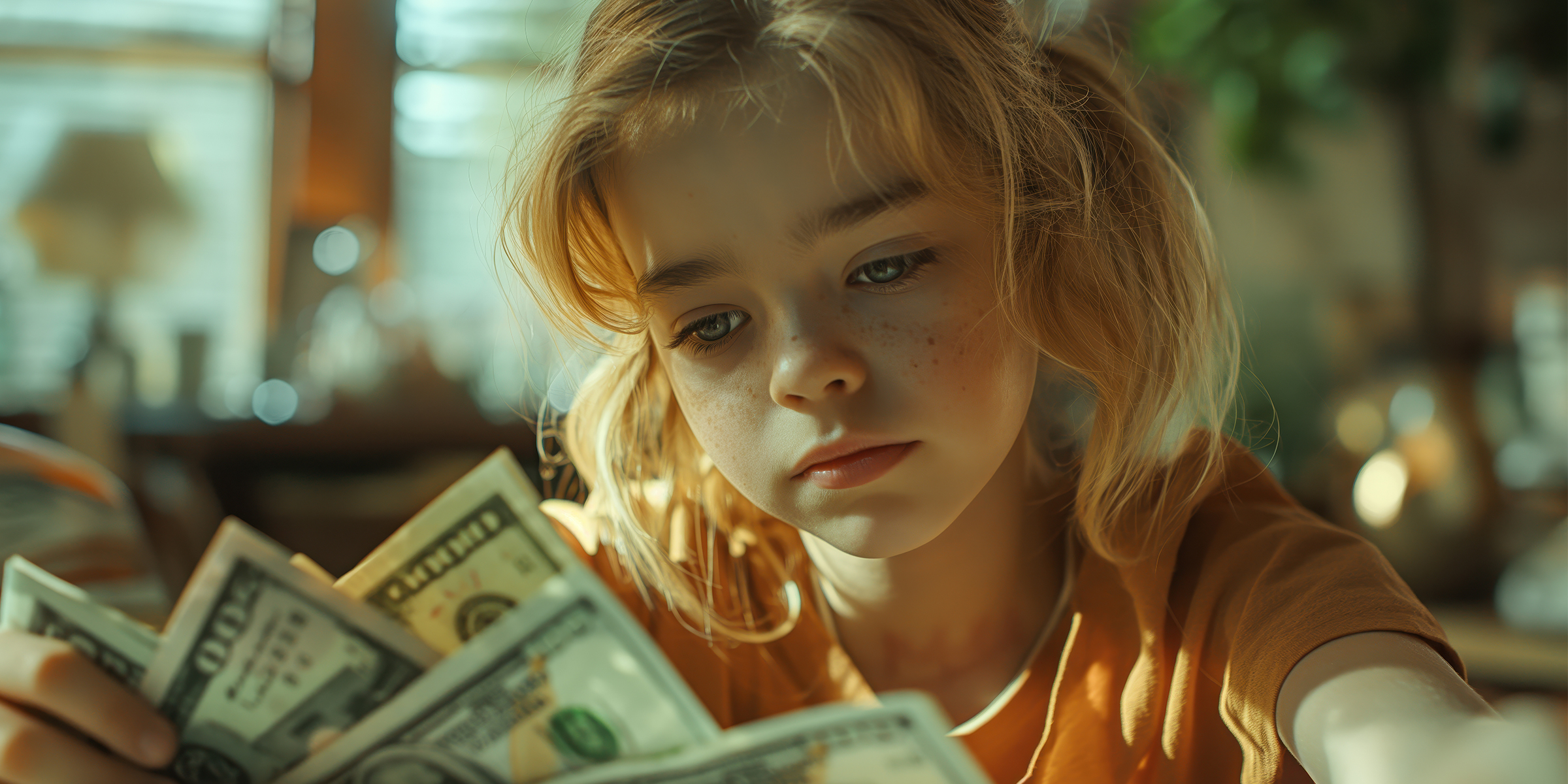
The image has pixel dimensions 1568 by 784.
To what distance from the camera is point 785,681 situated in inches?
23.7

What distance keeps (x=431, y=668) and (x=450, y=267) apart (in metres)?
2.53

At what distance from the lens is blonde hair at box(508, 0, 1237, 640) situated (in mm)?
467

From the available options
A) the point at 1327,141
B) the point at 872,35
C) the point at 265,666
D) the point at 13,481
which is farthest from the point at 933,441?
the point at 1327,141

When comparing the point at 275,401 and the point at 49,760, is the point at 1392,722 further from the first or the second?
the point at 275,401

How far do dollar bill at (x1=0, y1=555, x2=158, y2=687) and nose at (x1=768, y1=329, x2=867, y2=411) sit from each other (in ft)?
0.90

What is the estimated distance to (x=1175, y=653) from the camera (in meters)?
0.53

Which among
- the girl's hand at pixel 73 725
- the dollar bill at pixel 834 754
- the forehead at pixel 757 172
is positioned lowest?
the dollar bill at pixel 834 754

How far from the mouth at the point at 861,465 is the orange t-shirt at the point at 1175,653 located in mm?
180

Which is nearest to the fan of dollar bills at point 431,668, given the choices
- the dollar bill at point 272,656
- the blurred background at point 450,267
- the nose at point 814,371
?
the dollar bill at point 272,656

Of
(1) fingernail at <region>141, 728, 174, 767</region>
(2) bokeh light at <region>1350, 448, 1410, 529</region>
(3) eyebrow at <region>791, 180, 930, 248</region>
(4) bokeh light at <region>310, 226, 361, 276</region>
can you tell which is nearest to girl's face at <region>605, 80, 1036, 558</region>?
(3) eyebrow at <region>791, 180, 930, 248</region>

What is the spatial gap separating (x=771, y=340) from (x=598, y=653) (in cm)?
17

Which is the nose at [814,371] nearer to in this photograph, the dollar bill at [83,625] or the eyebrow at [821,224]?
the eyebrow at [821,224]

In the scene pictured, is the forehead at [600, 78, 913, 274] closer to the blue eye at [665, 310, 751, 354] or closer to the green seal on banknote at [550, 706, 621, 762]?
the blue eye at [665, 310, 751, 354]

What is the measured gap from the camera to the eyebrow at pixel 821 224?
44 cm
